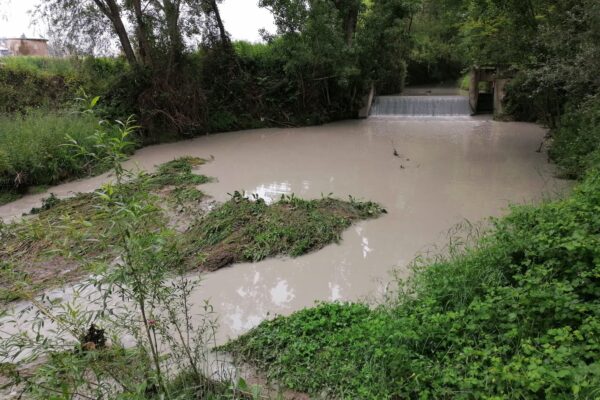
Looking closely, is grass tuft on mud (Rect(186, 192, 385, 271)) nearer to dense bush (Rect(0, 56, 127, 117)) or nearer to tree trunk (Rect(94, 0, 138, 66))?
dense bush (Rect(0, 56, 127, 117))

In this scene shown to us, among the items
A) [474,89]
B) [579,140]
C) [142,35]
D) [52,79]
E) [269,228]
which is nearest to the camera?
[269,228]

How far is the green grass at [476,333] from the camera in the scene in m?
2.28

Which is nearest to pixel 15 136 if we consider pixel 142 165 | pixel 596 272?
pixel 142 165

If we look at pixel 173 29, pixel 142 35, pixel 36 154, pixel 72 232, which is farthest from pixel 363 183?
pixel 142 35

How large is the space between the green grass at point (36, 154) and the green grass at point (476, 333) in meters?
6.06

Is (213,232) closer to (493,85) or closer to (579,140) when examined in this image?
(579,140)

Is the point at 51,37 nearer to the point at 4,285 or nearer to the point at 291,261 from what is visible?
the point at 4,285

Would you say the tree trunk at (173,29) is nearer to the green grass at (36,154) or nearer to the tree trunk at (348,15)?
the green grass at (36,154)

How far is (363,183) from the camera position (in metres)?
7.82

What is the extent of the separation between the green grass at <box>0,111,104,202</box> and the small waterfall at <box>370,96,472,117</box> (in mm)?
10914

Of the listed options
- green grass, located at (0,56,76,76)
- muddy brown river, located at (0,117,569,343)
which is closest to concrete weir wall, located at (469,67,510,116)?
muddy brown river, located at (0,117,569,343)

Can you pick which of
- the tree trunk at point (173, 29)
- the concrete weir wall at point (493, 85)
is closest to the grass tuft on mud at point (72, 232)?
the tree trunk at point (173, 29)

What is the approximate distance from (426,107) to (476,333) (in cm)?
1417

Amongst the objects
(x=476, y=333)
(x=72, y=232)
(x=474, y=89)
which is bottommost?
(x=476, y=333)
